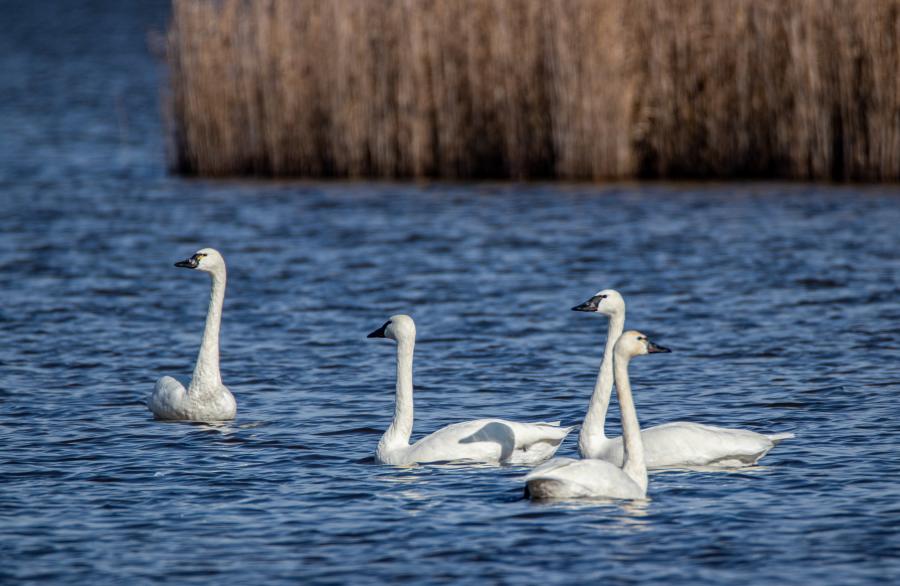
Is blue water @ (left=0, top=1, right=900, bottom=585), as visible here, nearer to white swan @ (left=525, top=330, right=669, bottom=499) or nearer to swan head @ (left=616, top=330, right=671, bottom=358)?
white swan @ (left=525, top=330, right=669, bottom=499)

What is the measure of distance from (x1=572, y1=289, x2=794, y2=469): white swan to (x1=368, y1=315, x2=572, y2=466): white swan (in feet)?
0.76

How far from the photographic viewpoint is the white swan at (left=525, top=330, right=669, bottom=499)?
7258 mm

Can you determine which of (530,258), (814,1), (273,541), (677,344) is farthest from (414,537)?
(814,1)

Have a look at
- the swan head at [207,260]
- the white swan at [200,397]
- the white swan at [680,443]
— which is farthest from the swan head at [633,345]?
the swan head at [207,260]

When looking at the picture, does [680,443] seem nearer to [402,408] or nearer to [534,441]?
[534,441]

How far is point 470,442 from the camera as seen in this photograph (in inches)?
317

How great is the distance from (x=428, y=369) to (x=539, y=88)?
8469 mm

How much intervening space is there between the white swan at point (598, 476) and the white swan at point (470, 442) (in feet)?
2.33

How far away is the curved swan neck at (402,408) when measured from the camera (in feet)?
27.4

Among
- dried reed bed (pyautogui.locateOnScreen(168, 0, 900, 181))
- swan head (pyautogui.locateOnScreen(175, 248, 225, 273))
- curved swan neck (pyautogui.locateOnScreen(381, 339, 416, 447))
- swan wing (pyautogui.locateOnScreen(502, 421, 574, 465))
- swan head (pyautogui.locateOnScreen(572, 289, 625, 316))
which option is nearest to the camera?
swan wing (pyautogui.locateOnScreen(502, 421, 574, 465))

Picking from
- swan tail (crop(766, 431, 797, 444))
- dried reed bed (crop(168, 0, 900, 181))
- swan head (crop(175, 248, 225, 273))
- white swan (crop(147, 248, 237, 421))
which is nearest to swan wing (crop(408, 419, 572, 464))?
swan tail (crop(766, 431, 797, 444))

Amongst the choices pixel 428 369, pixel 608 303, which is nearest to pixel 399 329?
pixel 608 303

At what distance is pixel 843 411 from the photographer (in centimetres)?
925

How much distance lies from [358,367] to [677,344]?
240cm
